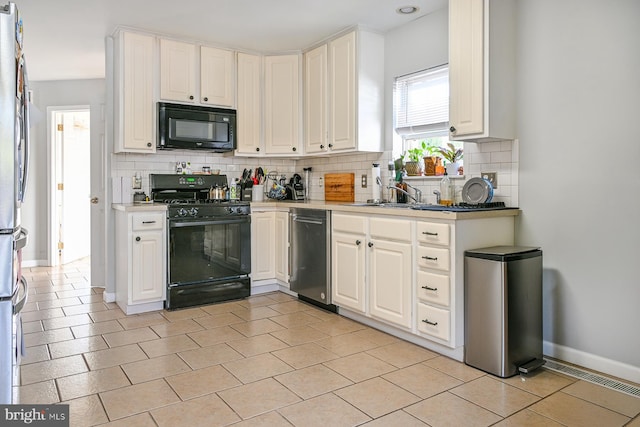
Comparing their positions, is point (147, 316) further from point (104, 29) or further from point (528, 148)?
point (528, 148)

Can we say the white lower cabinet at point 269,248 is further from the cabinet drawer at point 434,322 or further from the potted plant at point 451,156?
the cabinet drawer at point 434,322

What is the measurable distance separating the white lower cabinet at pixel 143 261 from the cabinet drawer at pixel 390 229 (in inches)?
72.0

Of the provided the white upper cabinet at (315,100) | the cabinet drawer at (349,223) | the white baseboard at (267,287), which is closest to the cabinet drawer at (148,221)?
the white baseboard at (267,287)

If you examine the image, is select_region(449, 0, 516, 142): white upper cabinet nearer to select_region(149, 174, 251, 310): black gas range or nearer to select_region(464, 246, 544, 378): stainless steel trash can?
select_region(464, 246, 544, 378): stainless steel trash can

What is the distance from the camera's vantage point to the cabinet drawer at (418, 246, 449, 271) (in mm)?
2820

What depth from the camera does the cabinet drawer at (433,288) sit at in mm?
2830

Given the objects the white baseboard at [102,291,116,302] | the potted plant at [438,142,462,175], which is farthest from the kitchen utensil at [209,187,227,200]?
the potted plant at [438,142,462,175]

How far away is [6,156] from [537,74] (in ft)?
9.63

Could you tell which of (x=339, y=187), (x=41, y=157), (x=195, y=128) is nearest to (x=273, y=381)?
(x=339, y=187)

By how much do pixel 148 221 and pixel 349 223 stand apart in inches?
66.8

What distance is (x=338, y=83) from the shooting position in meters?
4.31

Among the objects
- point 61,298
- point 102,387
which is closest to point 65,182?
point 61,298

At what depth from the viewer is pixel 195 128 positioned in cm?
442

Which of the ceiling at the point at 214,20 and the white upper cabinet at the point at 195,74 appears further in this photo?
the white upper cabinet at the point at 195,74
